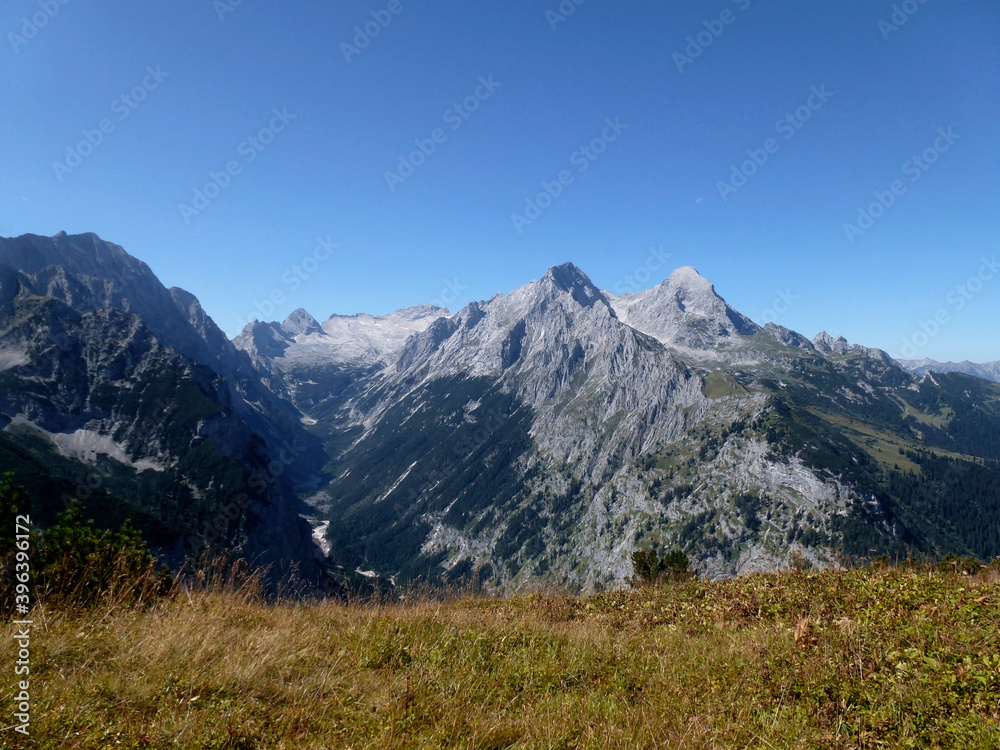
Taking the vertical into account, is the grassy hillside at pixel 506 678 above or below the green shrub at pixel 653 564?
above

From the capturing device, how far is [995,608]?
846 cm

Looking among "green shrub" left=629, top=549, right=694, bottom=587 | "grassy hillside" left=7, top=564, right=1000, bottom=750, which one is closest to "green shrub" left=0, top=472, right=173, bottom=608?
"grassy hillside" left=7, top=564, right=1000, bottom=750

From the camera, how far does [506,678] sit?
709cm

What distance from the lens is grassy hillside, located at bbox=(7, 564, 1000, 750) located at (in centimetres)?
512

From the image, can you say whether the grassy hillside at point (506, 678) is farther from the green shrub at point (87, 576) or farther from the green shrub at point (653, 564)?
the green shrub at point (653, 564)

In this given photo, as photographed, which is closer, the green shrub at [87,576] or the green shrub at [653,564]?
the green shrub at [87,576]

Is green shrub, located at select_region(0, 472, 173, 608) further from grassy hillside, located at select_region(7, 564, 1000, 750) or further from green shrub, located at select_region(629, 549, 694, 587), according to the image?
green shrub, located at select_region(629, 549, 694, 587)

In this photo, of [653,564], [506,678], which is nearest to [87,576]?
[506,678]

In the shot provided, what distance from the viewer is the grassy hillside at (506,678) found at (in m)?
5.12

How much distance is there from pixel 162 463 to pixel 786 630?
244884 mm

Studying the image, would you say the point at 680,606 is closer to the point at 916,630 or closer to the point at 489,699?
the point at 916,630

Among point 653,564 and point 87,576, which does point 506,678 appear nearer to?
point 87,576

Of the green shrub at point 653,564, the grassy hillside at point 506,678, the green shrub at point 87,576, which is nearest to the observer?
the grassy hillside at point 506,678

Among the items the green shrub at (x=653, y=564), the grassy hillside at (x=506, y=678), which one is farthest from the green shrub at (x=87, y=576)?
the green shrub at (x=653, y=564)
